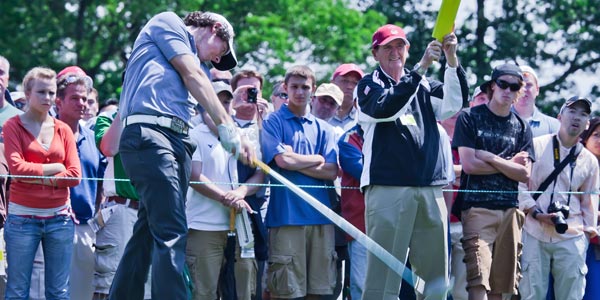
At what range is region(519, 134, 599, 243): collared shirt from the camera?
964 centimetres

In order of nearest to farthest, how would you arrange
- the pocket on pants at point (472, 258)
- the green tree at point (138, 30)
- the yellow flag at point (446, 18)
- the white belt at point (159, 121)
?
the white belt at point (159, 121) → the yellow flag at point (446, 18) → the pocket on pants at point (472, 258) → the green tree at point (138, 30)

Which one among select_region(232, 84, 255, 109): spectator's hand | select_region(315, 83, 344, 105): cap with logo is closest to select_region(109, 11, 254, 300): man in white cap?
select_region(232, 84, 255, 109): spectator's hand

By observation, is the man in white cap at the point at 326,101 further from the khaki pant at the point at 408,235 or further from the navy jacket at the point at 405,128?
the khaki pant at the point at 408,235

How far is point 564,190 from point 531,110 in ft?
4.20

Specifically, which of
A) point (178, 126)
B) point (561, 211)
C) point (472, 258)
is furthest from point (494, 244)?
point (178, 126)

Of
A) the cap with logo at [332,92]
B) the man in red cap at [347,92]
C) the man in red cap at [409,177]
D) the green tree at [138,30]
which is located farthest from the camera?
the green tree at [138,30]

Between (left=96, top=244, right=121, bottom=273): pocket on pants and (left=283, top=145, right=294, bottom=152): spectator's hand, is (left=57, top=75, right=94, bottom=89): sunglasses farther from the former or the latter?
(left=283, top=145, right=294, bottom=152): spectator's hand

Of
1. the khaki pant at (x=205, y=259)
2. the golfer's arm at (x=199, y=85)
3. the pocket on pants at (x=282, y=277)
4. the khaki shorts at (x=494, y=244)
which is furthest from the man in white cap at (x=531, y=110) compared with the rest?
the golfer's arm at (x=199, y=85)

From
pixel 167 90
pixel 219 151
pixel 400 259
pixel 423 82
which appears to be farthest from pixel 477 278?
pixel 167 90

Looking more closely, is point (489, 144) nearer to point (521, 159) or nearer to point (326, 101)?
point (521, 159)

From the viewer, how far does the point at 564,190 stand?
9.80 meters

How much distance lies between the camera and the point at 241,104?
979 cm

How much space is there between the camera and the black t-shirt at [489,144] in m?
8.98

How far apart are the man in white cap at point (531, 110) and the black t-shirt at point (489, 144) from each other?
163 centimetres
